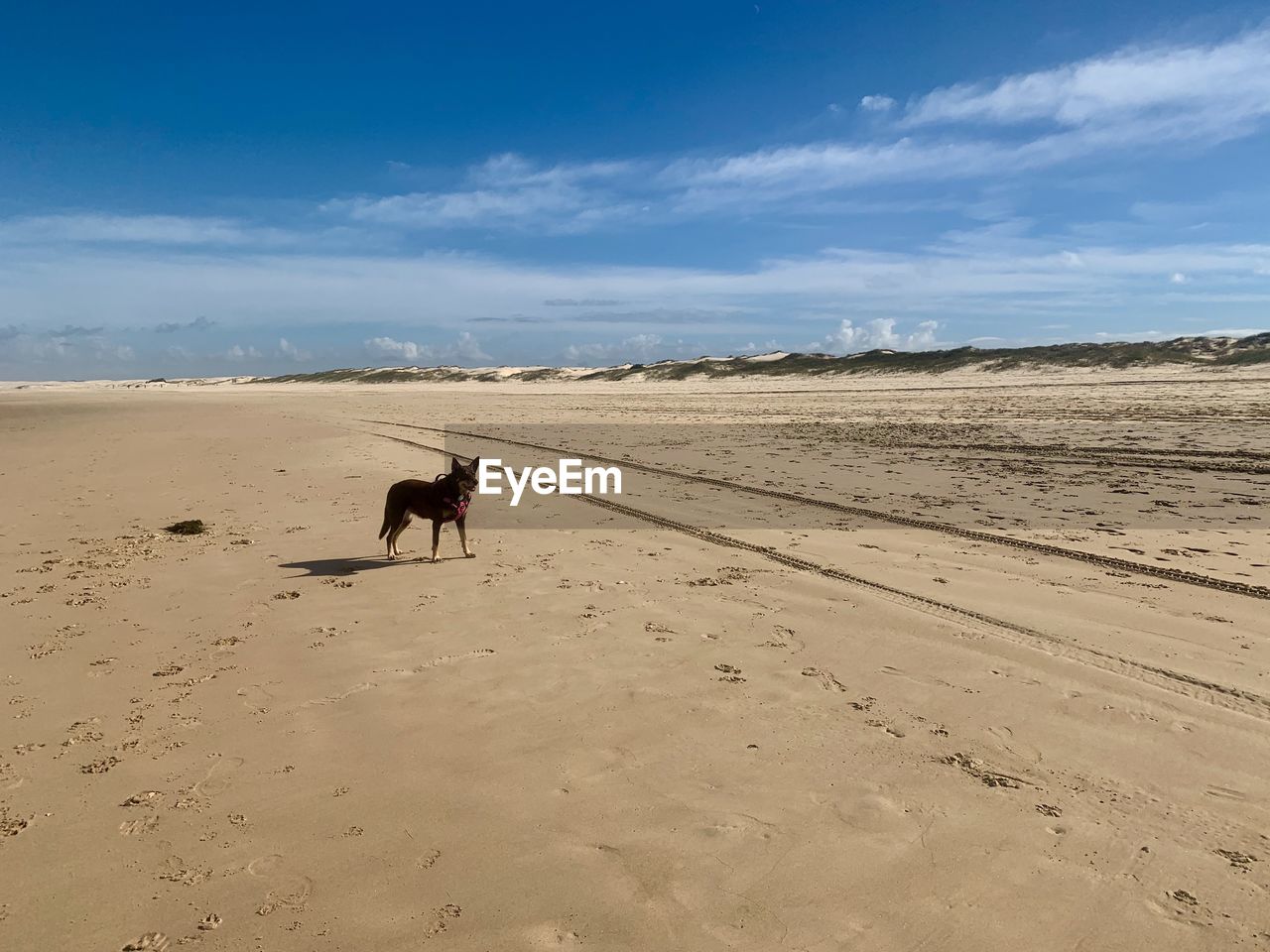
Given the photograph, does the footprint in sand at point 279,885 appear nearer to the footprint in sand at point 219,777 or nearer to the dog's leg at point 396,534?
the footprint in sand at point 219,777

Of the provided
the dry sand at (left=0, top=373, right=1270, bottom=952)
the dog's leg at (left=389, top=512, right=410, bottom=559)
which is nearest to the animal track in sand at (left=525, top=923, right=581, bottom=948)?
the dry sand at (left=0, top=373, right=1270, bottom=952)

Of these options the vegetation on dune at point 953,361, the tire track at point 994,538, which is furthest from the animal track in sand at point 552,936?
the vegetation on dune at point 953,361

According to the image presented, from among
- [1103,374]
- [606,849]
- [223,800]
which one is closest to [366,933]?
[606,849]

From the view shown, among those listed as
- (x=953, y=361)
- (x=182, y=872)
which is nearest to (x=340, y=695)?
(x=182, y=872)

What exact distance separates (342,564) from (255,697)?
334 cm

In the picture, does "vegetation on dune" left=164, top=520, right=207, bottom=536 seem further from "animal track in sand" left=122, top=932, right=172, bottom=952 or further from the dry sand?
"animal track in sand" left=122, top=932, right=172, bottom=952

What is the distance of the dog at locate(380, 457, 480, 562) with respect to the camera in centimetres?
782

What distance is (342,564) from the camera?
25.9 feet

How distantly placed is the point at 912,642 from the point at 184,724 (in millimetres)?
4857

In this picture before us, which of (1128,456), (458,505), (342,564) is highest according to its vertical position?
(458,505)

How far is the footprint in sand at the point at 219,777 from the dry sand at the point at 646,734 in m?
0.02

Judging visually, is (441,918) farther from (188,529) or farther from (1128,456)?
(1128,456)

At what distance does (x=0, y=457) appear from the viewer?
17.5 metres

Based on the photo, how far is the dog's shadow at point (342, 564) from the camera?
24.7 ft
